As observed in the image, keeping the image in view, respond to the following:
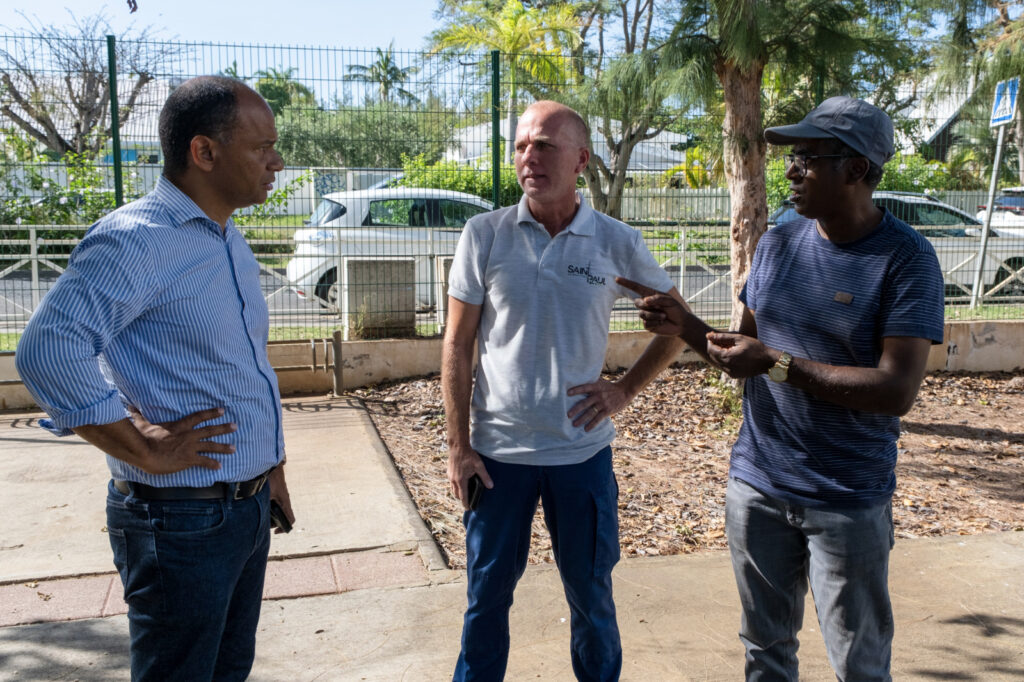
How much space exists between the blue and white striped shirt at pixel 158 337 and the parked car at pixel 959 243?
7.65 meters

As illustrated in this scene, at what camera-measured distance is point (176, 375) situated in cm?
208

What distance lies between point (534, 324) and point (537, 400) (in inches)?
9.5

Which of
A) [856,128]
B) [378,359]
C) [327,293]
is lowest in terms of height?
[378,359]

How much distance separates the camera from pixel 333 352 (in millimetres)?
7773

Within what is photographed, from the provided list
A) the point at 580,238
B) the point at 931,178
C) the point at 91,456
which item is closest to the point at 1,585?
the point at 91,456

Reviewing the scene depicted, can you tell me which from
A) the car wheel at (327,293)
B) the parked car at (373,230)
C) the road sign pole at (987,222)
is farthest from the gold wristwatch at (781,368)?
the road sign pole at (987,222)

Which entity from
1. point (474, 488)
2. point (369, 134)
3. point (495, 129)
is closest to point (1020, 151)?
point (495, 129)

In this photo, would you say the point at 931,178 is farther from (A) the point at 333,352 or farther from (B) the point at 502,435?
(B) the point at 502,435

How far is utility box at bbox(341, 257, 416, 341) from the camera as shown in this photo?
8102 mm

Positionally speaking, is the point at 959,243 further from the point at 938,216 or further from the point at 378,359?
the point at 378,359

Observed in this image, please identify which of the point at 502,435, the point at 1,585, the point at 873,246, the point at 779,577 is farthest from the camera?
the point at 1,585

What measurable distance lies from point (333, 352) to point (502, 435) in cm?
519

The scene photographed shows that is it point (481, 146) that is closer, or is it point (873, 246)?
point (873, 246)

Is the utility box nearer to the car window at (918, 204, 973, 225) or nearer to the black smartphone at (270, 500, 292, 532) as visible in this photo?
the car window at (918, 204, 973, 225)
